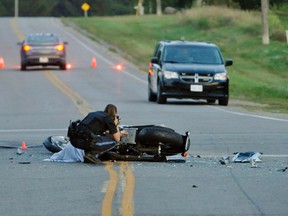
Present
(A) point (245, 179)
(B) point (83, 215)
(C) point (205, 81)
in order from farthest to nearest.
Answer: (C) point (205, 81)
(A) point (245, 179)
(B) point (83, 215)

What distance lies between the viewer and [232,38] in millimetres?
60344

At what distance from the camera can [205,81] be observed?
29.9m

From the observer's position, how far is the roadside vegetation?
122ft

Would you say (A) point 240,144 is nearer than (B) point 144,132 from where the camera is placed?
No

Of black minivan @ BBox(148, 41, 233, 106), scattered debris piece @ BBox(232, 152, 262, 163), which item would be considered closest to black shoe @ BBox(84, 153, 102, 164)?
scattered debris piece @ BBox(232, 152, 262, 163)

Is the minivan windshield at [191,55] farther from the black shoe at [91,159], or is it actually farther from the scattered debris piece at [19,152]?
the black shoe at [91,159]

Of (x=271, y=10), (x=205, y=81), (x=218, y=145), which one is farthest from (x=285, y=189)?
(x=271, y=10)

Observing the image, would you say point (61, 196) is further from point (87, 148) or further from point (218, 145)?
point (218, 145)

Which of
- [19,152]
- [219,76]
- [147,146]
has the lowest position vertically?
[219,76]

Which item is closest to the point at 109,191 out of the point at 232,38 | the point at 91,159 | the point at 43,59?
the point at 91,159

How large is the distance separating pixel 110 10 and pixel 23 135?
123993 millimetres

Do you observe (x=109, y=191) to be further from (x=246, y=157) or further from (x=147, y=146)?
(x=246, y=157)

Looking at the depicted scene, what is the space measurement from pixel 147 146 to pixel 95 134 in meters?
0.84

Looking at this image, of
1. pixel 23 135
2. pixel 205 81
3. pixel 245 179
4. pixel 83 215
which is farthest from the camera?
pixel 205 81
